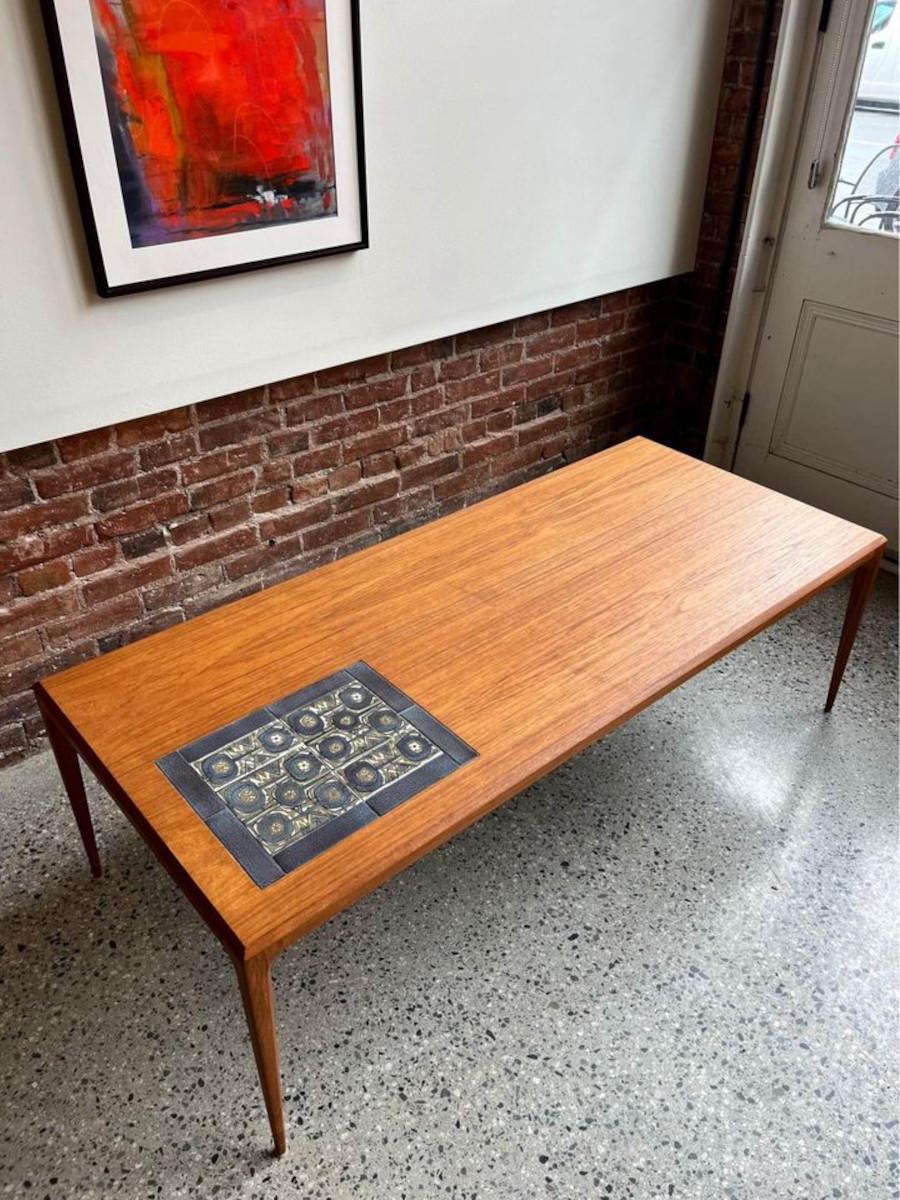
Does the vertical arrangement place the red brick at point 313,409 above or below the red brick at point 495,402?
above

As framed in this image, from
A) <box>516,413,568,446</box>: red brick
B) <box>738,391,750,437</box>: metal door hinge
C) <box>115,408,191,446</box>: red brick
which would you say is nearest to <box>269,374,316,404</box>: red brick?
<box>115,408,191,446</box>: red brick

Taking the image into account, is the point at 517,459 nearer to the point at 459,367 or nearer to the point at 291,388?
the point at 459,367

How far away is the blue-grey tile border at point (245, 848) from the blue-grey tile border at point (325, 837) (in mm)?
15

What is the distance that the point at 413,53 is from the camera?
1.90 m

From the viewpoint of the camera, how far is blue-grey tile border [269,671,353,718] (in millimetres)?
1451

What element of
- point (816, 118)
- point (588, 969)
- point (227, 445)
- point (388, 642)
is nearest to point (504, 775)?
point (388, 642)

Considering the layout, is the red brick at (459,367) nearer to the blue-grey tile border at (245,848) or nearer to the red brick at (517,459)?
the red brick at (517,459)

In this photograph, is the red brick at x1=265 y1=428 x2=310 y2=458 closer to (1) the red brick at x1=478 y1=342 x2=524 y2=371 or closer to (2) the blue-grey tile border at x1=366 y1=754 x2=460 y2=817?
(1) the red brick at x1=478 y1=342 x2=524 y2=371

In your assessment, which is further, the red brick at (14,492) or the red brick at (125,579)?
the red brick at (125,579)

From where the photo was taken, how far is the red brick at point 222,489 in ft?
6.73

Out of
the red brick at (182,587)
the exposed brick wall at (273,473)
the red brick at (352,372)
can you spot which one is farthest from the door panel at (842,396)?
the red brick at (182,587)

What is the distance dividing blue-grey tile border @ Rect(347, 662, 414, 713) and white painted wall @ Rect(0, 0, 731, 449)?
74cm

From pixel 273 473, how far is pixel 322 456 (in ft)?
0.45

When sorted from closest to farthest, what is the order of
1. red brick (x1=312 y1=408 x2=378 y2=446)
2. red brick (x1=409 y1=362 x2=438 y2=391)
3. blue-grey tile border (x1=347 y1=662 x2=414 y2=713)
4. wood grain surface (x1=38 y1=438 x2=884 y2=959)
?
wood grain surface (x1=38 y1=438 x2=884 y2=959) < blue-grey tile border (x1=347 y1=662 x2=414 y2=713) < red brick (x1=312 y1=408 x2=378 y2=446) < red brick (x1=409 y1=362 x2=438 y2=391)
